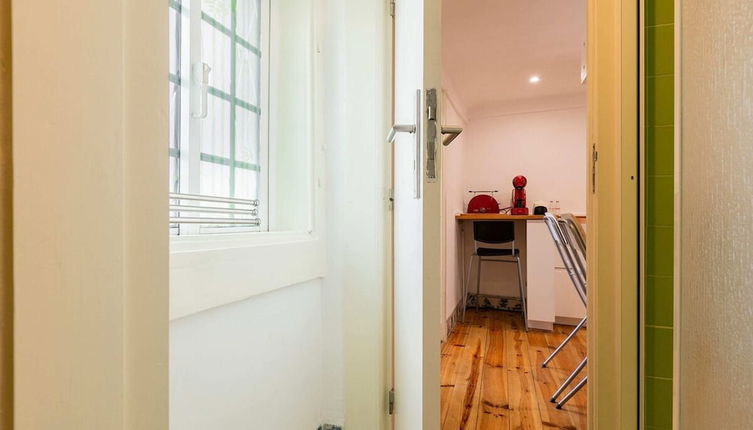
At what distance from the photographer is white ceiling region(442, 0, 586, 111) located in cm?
228

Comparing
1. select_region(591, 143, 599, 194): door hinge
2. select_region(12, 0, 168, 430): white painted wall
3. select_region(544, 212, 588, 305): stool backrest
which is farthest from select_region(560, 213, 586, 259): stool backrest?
select_region(12, 0, 168, 430): white painted wall

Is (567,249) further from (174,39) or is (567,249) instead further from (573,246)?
(174,39)

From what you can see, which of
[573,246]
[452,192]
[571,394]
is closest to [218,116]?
[573,246]

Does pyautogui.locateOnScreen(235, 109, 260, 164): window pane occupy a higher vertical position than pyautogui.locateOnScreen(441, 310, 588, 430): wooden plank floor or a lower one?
higher

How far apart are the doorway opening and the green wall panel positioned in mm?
215

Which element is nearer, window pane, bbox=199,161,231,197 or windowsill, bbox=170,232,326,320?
windowsill, bbox=170,232,326,320

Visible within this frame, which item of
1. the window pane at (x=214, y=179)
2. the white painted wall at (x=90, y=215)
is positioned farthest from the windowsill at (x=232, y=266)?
the white painted wall at (x=90, y=215)

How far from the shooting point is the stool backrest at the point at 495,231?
3750 millimetres

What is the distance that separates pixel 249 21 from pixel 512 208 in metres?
3.53

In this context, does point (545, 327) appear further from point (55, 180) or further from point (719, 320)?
point (55, 180)

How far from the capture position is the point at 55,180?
10.5 inches

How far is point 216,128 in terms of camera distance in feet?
3.39

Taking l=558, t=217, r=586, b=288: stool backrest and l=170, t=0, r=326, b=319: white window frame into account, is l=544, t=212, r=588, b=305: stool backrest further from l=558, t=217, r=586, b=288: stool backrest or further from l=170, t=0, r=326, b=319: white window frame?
l=170, t=0, r=326, b=319: white window frame

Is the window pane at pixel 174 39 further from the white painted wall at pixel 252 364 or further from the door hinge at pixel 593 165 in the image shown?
the door hinge at pixel 593 165
